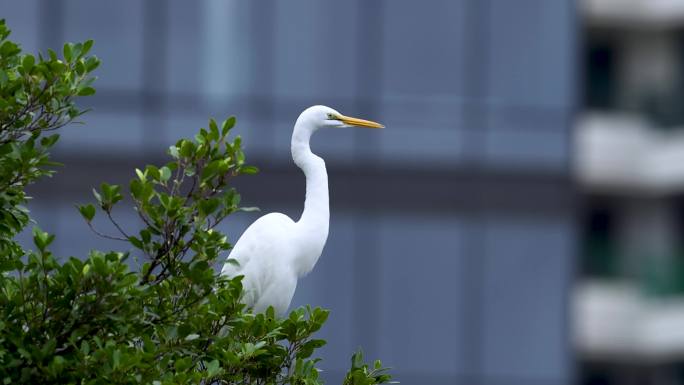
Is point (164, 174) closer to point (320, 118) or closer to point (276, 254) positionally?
point (320, 118)

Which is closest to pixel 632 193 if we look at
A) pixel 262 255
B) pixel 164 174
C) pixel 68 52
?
pixel 262 255

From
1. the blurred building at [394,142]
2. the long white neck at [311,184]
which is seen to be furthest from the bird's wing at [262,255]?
the blurred building at [394,142]

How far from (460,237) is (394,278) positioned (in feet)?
3.64

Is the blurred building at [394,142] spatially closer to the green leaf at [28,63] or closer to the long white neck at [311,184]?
the long white neck at [311,184]

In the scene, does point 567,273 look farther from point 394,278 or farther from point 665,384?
point 665,384

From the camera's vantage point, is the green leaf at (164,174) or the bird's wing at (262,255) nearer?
the green leaf at (164,174)

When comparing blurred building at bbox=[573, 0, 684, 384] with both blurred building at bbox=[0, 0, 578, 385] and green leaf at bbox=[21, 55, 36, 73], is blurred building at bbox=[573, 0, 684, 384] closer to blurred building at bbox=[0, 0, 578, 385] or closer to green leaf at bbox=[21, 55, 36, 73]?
blurred building at bbox=[0, 0, 578, 385]

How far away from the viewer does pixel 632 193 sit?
3070 centimetres

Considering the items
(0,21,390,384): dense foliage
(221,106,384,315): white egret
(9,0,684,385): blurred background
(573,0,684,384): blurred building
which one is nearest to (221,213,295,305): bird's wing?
(221,106,384,315): white egret

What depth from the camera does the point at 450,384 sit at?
79.9 ft

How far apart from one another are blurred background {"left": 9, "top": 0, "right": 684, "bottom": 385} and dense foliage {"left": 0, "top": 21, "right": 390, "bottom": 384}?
14077 mm

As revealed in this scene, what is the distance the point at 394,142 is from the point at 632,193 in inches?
285

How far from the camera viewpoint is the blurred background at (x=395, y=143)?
24.1m

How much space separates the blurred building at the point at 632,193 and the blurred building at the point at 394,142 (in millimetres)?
4206
